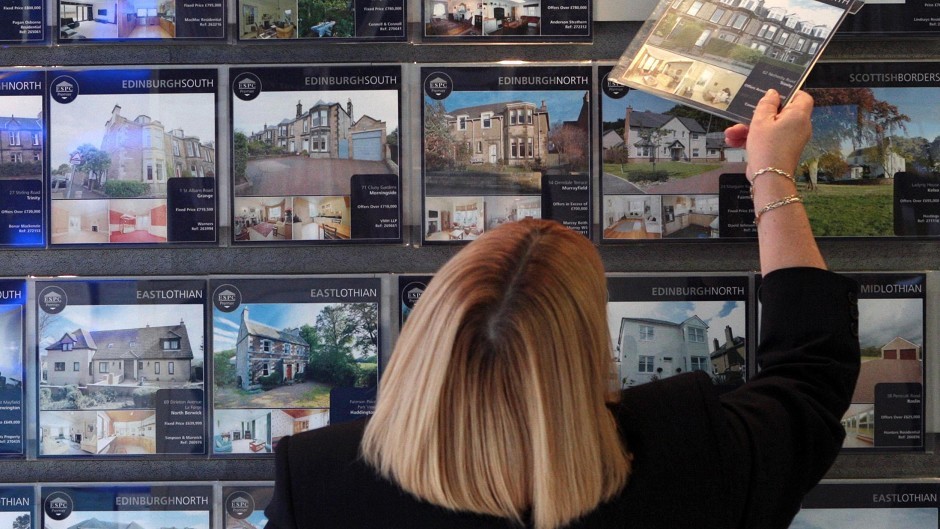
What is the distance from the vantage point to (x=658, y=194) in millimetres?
1493

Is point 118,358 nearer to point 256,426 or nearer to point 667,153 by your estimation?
point 256,426

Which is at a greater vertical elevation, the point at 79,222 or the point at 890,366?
the point at 79,222

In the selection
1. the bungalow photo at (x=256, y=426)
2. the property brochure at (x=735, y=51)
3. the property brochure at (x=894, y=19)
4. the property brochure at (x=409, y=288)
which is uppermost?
the property brochure at (x=894, y=19)

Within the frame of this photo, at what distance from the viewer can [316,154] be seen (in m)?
1.50

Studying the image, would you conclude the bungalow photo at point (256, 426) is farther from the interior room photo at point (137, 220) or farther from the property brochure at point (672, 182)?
the property brochure at point (672, 182)

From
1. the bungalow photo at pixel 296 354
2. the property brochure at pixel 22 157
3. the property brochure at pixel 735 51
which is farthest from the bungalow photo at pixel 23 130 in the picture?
the property brochure at pixel 735 51

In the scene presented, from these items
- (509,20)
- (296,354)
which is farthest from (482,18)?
(296,354)

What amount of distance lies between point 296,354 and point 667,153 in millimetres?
757

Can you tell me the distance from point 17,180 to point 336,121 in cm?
59

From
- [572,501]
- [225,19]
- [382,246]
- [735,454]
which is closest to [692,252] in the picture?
[382,246]

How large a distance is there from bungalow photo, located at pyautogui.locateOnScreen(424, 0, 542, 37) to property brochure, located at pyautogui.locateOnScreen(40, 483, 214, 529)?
0.94 m

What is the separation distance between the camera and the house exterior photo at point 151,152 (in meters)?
1.51

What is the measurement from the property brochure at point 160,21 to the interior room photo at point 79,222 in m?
0.30

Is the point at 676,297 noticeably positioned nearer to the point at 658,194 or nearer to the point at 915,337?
the point at 658,194
